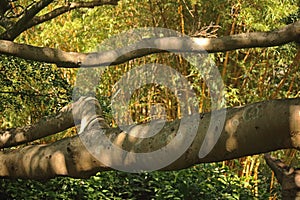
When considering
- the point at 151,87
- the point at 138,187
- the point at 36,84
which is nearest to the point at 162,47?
the point at 36,84

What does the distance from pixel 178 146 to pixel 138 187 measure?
2656 millimetres

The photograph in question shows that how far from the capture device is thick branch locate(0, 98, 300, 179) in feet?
5.97

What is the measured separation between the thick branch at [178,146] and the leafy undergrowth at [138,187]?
180 centimetres

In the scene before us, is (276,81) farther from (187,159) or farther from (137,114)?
(187,159)

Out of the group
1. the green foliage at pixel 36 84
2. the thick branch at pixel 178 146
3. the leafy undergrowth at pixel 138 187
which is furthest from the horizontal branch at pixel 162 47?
the leafy undergrowth at pixel 138 187

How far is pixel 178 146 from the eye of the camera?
1973 millimetres

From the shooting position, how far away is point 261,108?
1.87m

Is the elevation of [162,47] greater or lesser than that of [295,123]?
greater

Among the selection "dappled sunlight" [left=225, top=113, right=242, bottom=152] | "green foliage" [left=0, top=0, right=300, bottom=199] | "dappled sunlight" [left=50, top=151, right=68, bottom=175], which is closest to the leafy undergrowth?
"green foliage" [left=0, top=0, right=300, bottom=199]

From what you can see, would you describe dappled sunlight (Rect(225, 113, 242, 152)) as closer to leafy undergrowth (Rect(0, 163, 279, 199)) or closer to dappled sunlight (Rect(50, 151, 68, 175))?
dappled sunlight (Rect(50, 151, 68, 175))

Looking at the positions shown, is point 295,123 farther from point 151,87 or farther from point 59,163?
point 151,87

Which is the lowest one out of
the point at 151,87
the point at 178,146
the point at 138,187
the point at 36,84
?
the point at 138,187

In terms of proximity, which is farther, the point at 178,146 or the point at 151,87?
the point at 151,87

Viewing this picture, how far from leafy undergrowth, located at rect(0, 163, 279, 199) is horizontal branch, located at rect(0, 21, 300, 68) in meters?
1.78
